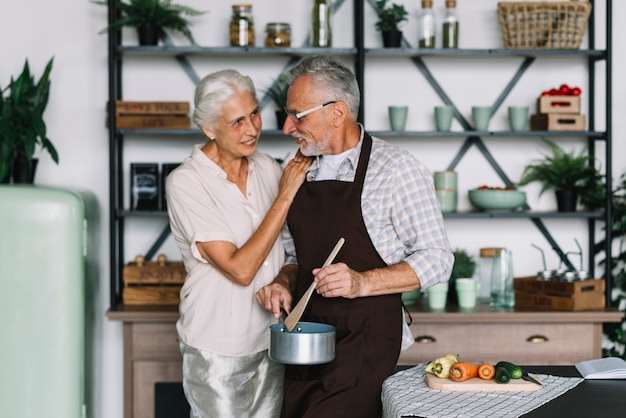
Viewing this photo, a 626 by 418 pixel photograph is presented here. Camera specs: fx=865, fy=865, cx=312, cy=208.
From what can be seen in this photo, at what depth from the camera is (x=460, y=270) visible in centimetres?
425

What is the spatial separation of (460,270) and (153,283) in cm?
149

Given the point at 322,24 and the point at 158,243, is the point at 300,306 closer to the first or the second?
the point at 322,24

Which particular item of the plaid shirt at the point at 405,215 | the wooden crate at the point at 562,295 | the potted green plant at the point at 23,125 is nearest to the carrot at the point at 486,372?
the plaid shirt at the point at 405,215

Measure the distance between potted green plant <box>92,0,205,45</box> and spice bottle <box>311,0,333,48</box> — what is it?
0.55 meters

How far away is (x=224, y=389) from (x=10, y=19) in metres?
2.59

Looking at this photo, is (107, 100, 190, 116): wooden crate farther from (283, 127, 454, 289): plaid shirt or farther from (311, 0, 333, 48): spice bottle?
(283, 127, 454, 289): plaid shirt

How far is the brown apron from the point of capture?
2.50 metres

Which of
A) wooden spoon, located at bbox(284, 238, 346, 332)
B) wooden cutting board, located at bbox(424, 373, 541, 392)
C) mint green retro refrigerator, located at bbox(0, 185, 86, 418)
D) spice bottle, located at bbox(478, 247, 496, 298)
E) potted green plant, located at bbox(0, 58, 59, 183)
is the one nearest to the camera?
wooden cutting board, located at bbox(424, 373, 541, 392)

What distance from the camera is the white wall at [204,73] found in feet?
14.5

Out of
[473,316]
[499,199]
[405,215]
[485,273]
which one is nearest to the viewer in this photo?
[405,215]

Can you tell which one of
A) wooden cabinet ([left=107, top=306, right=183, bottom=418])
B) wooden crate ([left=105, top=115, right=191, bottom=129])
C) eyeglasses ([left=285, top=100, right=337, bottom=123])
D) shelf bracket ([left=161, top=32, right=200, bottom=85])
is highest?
shelf bracket ([left=161, top=32, right=200, bottom=85])

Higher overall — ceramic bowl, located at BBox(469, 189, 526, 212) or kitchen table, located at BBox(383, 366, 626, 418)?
ceramic bowl, located at BBox(469, 189, 526, 212)

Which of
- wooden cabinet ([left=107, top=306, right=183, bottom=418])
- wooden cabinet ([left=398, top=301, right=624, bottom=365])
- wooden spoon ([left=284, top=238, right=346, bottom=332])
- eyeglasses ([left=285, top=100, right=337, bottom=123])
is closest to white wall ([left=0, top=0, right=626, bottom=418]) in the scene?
wooden cabinet ([left=107, top=306, right=183, bottom=418])

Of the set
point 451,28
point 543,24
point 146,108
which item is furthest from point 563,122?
point 146,108
